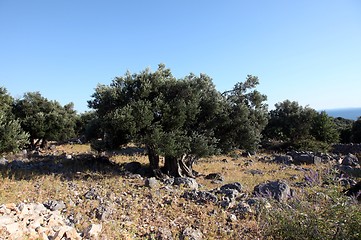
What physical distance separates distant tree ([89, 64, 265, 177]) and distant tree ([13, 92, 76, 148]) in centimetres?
1167

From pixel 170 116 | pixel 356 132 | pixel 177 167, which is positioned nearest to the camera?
pixel 170 116

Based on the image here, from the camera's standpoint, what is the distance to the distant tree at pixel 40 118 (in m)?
22.6

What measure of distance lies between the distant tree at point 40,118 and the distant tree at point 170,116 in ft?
38.3

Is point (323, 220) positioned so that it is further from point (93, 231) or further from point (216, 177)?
point (216, 177)

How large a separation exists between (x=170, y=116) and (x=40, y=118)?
1510cm

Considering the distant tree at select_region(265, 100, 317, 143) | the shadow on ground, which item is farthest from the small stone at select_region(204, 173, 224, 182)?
the distant tree at select_region(265, 100, 317, 143)

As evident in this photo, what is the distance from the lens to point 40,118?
22.7 m

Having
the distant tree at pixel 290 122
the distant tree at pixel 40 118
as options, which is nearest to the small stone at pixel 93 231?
the distant tree at pixel 40 118

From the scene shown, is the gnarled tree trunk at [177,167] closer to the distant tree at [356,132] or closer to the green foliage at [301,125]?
the green foliage at [301,125]

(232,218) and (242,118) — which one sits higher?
(242,118)

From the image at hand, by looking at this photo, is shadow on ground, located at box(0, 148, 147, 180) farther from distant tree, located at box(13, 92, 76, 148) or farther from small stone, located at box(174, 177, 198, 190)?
distant tree, located at box(13, 92, 76, 148)

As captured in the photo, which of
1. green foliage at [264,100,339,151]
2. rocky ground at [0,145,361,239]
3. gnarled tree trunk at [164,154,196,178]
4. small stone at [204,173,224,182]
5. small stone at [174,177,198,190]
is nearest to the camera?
rocky ground at [0,145,361,239]

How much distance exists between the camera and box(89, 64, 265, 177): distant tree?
11773 millimetres

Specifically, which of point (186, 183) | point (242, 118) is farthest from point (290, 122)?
point (186, 183)
